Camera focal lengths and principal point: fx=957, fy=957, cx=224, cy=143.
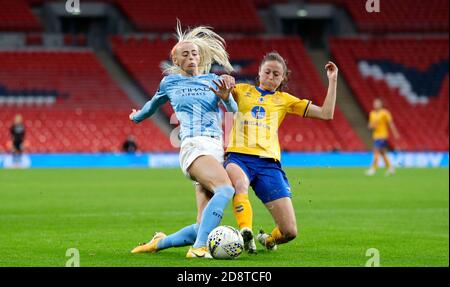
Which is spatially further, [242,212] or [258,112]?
[258,112]

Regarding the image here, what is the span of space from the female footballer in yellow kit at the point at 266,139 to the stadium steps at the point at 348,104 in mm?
31187

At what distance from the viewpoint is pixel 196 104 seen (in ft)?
30.6

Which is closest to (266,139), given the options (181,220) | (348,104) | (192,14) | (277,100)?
(277,100)

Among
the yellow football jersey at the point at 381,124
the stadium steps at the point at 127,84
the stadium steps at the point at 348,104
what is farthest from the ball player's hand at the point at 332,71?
the stadium steps at the point at 348,104

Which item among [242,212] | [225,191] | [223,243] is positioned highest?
[225,191]

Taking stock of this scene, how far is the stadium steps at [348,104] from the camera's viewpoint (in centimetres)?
4150

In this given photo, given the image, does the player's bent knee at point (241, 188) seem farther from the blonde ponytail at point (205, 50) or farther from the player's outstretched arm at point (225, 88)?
the blonde ponytail at point (205, 50)

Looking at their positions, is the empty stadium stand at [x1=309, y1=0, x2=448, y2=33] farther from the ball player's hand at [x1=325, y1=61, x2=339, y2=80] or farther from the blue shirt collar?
the ball player's hand at [x1=325, y1=61, x2=339, y2=80]

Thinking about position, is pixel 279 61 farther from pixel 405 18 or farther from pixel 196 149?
pixel 405 18

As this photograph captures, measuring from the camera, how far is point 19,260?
9.12m
